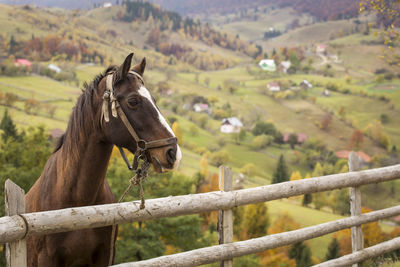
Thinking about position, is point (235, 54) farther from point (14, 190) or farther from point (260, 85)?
point (14, 190)

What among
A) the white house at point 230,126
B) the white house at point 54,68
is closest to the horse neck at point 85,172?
the white house at point 230,126

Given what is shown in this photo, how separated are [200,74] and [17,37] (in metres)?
68.2

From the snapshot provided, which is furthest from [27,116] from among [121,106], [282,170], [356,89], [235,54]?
[235,54]

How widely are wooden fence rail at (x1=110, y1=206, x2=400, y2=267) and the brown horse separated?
19.1 inches

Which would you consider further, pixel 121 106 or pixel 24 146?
pixel 24 146

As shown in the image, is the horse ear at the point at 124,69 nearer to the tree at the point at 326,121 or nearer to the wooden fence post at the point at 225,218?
the wooden fence post at the point at 225,218

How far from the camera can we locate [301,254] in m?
33.1

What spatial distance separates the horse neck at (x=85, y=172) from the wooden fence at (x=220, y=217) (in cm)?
50

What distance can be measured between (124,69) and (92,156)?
86 cm

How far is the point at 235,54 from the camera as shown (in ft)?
596

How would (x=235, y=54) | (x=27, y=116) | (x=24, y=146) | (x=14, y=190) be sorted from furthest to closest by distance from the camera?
(x=235, y=54) < (x=27, y=116) < (x=24, y=146) < (x=14, y=190)

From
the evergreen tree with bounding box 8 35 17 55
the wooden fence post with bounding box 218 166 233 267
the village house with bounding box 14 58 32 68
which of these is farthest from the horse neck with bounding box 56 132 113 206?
the evergreen tree with bounding box 8 35 17 55

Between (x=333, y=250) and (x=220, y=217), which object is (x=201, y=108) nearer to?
(x=333, y=250)

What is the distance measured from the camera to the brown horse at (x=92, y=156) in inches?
127
